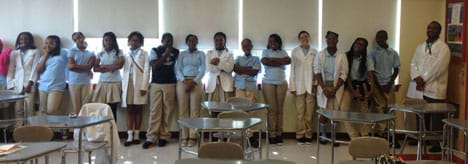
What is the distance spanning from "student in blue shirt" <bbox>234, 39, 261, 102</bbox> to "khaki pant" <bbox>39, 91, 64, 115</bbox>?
2.54 m

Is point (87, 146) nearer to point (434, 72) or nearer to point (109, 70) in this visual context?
point (109, 70)

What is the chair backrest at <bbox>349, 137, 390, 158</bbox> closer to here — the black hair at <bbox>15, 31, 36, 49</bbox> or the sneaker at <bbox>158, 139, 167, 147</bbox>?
the sneaker at <bbox>158, 139, 167, 147</bbox>

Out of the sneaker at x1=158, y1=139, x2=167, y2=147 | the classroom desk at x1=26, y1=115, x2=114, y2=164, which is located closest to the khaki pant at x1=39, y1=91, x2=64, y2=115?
the sneaker at x1=158, y1=139, x2=167, y2=147

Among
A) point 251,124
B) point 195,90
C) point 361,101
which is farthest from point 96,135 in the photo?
point 361,101

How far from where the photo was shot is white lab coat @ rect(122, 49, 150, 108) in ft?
25.3

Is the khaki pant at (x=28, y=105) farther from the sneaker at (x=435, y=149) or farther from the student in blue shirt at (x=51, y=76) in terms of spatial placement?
the sneaker at (x=435, y=149)

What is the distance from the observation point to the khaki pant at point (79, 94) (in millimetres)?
7758

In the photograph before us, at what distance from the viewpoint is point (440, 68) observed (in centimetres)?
716

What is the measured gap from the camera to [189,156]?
706 centimetres

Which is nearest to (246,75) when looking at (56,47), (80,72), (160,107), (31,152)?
(160,107)

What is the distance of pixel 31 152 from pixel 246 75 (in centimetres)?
418

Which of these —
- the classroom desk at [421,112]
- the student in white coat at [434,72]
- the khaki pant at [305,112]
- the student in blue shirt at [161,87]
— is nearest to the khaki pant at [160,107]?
the student in blue shirt at [161,87]

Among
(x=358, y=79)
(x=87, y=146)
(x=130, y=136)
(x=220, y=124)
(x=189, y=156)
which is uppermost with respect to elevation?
(x=358, y=79)

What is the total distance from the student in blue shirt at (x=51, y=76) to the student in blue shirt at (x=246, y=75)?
8.15 ft
